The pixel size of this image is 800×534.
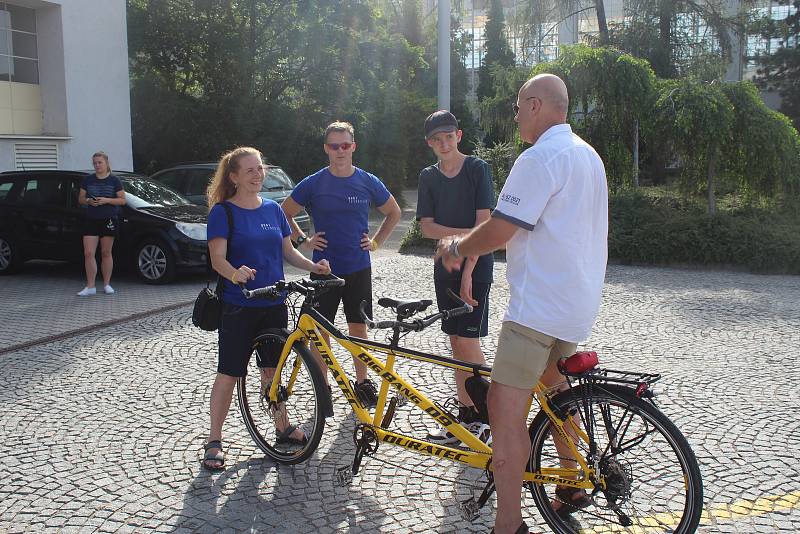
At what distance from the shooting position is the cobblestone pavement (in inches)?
146

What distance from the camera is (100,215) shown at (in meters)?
9.65

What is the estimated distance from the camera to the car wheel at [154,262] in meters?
10.6

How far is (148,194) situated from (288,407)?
8135mm

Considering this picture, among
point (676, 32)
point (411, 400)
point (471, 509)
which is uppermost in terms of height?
point (676, 32)

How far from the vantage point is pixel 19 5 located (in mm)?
15664

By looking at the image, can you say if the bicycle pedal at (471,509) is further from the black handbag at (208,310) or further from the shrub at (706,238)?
the shrub at (706,238)

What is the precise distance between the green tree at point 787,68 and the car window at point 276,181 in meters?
24.4

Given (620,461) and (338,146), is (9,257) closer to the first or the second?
(338,146)

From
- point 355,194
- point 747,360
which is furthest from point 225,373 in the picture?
point 747,360

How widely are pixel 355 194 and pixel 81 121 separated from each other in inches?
525

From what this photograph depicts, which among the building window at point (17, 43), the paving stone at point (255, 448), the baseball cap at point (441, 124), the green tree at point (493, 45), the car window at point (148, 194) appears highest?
the green tree at point (493, 45)

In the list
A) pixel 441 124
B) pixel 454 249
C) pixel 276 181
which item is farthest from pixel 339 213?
pixel 276 181

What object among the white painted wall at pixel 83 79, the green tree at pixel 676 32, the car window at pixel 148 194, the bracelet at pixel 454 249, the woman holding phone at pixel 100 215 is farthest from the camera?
the green tree at pixel 676 32

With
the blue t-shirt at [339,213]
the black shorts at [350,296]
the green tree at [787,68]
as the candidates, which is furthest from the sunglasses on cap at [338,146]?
the green tree at [787,68]
